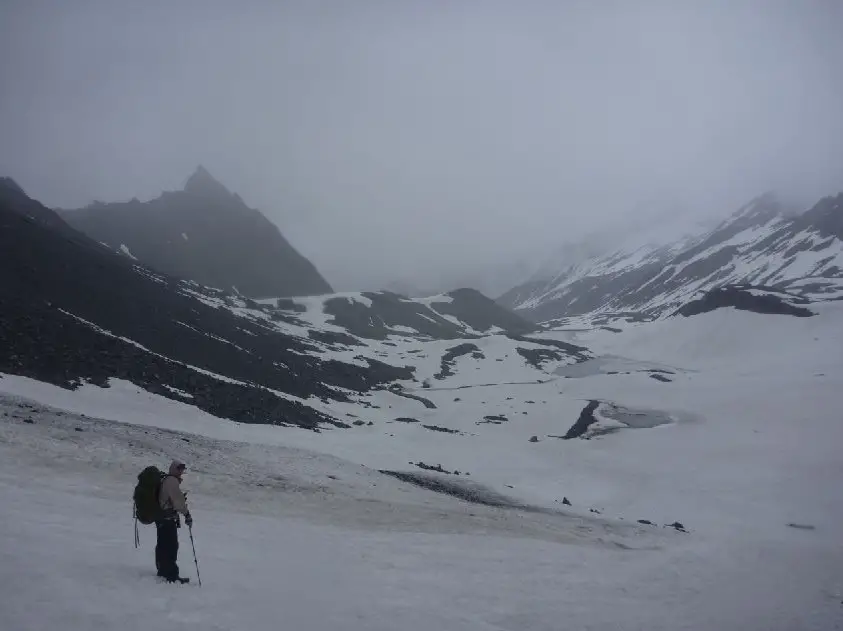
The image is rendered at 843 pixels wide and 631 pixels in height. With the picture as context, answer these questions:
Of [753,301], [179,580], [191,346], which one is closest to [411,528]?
[179,580]

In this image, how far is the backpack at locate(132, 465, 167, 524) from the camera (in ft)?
30.8

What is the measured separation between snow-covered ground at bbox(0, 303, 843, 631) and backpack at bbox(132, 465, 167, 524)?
3.36 feet

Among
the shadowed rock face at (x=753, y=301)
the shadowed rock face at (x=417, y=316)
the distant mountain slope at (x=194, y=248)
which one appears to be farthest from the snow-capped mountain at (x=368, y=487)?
the distant mountain slope at (x=194, y=248)

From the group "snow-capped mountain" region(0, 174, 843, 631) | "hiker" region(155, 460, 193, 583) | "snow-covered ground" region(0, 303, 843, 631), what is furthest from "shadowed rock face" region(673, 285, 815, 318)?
"hiker" region(155, 460, 193, 583)

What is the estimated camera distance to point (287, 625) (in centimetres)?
912

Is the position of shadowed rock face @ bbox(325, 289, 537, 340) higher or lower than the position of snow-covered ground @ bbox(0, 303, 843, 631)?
higher

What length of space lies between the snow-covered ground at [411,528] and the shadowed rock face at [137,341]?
13.5 ft

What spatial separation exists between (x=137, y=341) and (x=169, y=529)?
4700 cm

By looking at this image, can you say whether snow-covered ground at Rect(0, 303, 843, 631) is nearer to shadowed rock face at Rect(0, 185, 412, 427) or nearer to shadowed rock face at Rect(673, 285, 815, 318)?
shadowed rock face at Rect(0, 185, 412, 427)

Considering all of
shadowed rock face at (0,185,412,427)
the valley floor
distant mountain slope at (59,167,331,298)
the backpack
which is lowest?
the valley floor

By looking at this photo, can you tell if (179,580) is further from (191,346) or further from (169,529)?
(191,346)

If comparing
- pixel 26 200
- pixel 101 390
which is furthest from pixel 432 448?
pixel 26 200

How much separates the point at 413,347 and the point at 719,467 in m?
91.1

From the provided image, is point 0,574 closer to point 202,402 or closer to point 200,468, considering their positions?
point 200,468
